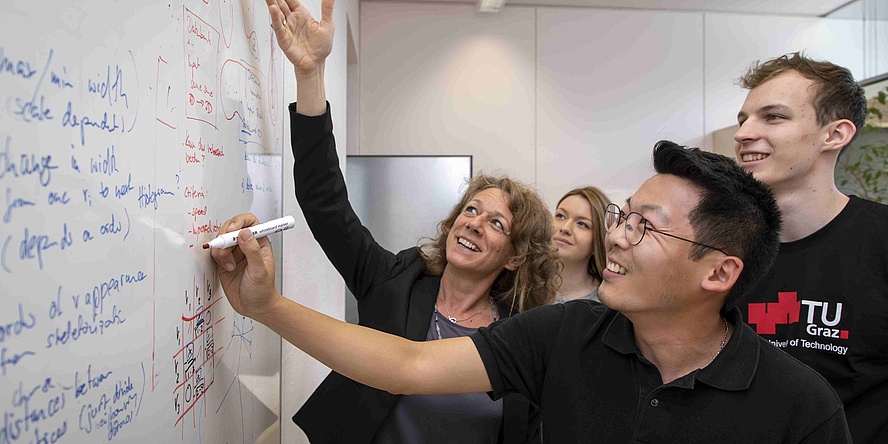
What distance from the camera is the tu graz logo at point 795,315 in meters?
1.44

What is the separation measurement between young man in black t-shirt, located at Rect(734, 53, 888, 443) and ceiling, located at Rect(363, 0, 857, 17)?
3.06m

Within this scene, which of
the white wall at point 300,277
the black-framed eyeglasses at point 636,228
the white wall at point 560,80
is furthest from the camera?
the white wall at point 560,80

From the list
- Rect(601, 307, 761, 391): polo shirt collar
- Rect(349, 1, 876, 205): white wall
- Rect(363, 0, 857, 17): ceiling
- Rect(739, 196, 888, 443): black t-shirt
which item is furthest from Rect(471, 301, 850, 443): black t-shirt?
Rect(363, 0, 857, 17): ceiling

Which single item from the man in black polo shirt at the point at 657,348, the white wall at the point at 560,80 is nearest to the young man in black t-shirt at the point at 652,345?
the man in black polo shirt at the point at 657,348

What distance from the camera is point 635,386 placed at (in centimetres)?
120

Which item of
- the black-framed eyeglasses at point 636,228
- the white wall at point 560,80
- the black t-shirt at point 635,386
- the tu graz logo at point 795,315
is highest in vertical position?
the white wall at point 560,80

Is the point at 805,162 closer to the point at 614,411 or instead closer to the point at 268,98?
the point at 614,411

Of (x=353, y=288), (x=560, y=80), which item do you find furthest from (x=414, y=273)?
(x=560, y=80)

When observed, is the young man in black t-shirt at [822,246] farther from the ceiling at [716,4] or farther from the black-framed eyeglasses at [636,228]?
the ceiling at [716,4]

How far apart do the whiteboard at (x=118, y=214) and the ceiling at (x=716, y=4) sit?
3.73 metres

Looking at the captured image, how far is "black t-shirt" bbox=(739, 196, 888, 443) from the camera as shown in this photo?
1.41 m

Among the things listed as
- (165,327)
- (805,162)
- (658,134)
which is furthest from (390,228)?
(165,327)

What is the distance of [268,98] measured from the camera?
1.31 m

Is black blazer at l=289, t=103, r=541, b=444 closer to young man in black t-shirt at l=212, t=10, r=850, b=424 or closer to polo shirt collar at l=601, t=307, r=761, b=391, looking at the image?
young man in black t-shirt at l=212, t=10, r=850, b=424
